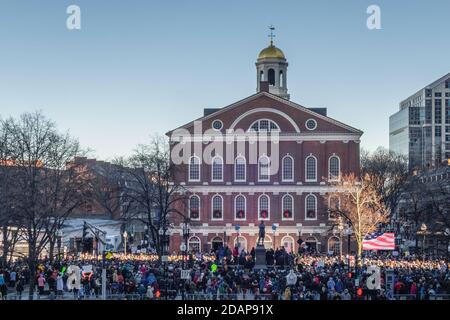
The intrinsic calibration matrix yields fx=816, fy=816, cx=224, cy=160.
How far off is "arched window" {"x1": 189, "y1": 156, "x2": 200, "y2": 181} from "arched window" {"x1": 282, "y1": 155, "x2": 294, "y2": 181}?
8.19m

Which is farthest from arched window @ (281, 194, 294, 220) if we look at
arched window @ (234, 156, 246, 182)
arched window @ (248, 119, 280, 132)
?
arched window @ (248, 119, 280, 132)

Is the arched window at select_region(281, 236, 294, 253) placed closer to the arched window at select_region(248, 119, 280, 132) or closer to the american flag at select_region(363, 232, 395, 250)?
the arched window at select_region(248, 119, 280, 132)

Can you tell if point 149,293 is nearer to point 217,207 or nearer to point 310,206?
point 217,207

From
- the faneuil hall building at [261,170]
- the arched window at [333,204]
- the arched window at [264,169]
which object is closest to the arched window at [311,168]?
the faneuil hall building at [261,170]

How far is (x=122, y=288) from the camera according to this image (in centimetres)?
3600

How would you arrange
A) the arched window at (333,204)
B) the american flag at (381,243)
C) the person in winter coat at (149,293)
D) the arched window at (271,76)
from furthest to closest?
the arched window at (271,76), the arched window at (333,204), the american flag at (381,243), the person in winter coat at (149,293)

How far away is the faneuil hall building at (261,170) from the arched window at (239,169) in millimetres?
96

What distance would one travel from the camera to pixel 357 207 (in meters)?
67.1

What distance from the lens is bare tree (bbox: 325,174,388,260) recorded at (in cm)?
6638

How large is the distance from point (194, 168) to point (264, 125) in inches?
313

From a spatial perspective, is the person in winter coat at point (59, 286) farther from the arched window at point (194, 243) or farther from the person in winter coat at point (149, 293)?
the arched window at point (194, 243)

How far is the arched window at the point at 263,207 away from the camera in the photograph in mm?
77438
